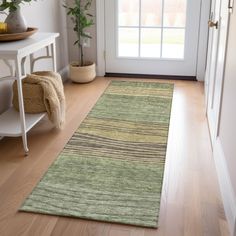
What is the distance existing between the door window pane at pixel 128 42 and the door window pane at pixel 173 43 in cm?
31

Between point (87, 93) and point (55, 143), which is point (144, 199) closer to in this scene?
→ point (55, 143)

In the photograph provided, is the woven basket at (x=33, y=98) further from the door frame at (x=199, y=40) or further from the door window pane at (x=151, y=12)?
the door window pane at (x=151, y=12)

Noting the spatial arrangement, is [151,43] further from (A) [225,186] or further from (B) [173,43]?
(A) [225,186]

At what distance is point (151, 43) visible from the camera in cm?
407

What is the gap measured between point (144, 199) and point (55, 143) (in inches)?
36.6

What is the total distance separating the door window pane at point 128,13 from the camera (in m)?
3.96

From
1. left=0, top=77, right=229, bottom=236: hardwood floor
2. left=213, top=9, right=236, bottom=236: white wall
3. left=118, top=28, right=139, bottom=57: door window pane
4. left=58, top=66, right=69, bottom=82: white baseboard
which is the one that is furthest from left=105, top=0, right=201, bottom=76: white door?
left=213, top=9, right=236, bottom=236: white wall

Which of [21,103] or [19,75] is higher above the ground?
[19,75]

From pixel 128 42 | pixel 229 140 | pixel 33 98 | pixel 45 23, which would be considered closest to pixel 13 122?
pixel 33 98

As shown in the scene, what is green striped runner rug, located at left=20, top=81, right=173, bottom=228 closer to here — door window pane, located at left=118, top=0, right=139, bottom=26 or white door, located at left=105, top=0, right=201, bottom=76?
white door, located at left=105, top=0, right=201, bottom=76

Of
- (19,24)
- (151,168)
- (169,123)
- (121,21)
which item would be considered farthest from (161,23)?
(151,168)

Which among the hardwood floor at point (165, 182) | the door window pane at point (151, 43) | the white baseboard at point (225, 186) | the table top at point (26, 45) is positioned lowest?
the hardwood floor at point (165, 182)

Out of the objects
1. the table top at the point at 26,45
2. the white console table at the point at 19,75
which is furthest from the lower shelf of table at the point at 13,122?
the table top at the point at 26,45

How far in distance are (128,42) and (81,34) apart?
1.85 feet
